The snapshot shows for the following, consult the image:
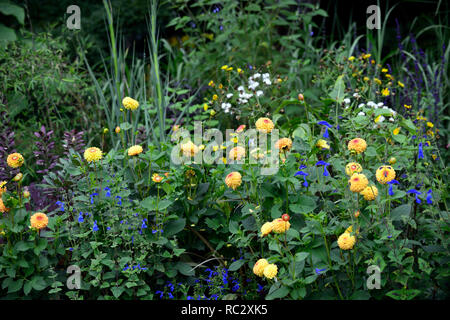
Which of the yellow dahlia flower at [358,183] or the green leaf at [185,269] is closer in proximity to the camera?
the yellow dahlia flower at [358,183]

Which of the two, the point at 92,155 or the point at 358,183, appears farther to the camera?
the point at 92,155

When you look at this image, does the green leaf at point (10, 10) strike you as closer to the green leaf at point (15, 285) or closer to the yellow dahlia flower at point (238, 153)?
the green leaf at point (15, 285)

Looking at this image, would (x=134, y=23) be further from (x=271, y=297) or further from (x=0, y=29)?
(x=271, y=297)

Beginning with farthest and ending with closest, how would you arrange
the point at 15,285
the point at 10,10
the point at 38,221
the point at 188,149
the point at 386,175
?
the point at 10,10 < the point at 188,149 < the point at 15,285 < the point at 38,221 < the point at 386,175

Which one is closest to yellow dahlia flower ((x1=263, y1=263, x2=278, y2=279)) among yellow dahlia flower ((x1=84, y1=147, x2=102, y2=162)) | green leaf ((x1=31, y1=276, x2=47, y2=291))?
yellow dahlia flower ((x1=84, y1=147, x2=102, y2=162))

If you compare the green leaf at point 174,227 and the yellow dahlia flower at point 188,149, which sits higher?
the yellow dahlia flower at point 188,149

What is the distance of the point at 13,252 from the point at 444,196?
1.64 metres

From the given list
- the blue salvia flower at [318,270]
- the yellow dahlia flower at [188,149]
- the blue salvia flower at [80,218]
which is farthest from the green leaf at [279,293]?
the blue salvia flower at [80,218]

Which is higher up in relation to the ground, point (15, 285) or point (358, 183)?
point (358, 183)

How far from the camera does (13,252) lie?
179 cm

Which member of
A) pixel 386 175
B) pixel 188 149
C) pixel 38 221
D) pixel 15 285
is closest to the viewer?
pixel 386 175

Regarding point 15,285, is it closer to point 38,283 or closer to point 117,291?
point 38,283

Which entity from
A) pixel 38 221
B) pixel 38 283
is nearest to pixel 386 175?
pixel 38 221

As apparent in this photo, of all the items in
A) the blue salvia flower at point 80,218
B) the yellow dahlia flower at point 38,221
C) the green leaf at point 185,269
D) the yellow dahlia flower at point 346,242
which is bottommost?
the green leaf at point 185,269
